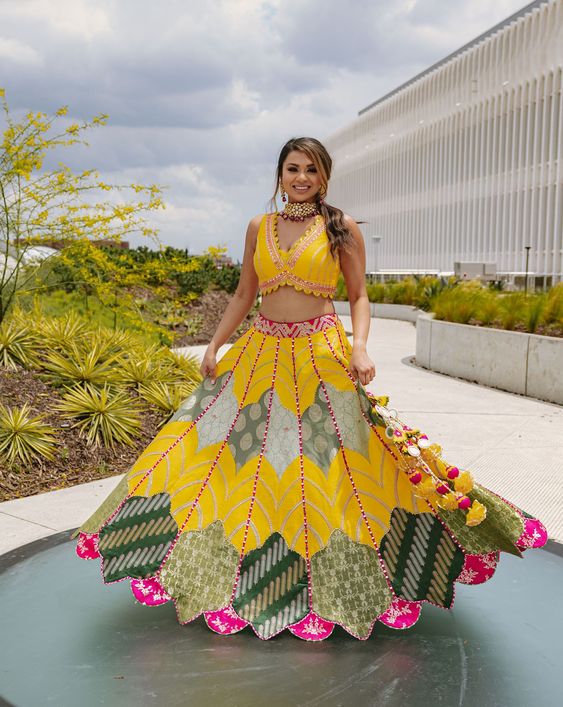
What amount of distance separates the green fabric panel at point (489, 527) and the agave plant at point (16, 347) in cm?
500

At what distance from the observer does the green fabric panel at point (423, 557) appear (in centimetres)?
284

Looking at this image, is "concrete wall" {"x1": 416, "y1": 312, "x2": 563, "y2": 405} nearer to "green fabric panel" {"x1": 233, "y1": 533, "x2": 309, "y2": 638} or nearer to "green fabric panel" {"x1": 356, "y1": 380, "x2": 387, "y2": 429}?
"green fabric panel" {"x1": 356, "y1": 380, "x2": 387, "y2": 429}

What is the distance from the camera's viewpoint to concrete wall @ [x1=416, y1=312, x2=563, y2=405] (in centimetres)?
904

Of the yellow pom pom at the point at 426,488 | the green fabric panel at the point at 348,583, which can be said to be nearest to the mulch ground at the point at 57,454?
the green fabric panel at the point at 348,583

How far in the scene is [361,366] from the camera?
288cm

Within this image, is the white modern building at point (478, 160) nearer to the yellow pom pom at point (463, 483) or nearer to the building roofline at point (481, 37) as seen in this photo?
the building roofline at point (481, 37)

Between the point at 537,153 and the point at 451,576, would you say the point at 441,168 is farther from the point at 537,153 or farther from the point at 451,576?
the point at 451,576

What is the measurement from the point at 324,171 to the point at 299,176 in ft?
0.41

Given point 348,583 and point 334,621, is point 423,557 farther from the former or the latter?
point 334,621

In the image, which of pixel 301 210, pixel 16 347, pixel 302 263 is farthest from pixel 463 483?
pixel 16 347

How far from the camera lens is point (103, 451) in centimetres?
607

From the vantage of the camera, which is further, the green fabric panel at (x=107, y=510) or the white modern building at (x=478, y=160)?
the white modern building at (x=478, y=160)

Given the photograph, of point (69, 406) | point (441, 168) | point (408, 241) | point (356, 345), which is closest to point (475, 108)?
point (441, 168)

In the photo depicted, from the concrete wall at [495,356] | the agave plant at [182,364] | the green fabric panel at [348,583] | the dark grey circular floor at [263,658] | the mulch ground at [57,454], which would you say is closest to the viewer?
the dark grey circular floor at [263,658]
